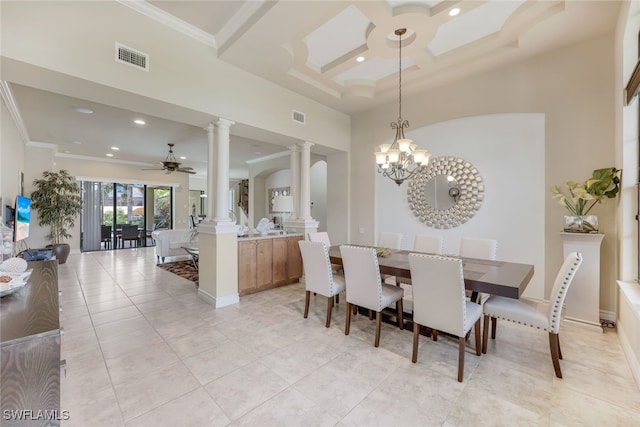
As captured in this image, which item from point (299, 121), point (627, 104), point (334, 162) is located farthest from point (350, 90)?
point (627, 104)

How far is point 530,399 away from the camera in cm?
194

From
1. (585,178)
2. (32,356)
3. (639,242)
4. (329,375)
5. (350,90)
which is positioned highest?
(350,90)

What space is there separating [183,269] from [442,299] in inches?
225

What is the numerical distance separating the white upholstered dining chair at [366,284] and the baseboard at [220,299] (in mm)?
1824

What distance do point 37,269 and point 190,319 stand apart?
5.21 feet

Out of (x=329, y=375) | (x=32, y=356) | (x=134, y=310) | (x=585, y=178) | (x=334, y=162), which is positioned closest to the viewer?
(x=32, y=356)

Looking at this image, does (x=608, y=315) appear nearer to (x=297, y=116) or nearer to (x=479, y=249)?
(x=479, y=249)

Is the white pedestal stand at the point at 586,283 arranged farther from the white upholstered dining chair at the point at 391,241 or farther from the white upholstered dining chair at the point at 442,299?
the white upholstered dining chair at the point at 391,241

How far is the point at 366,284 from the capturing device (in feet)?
9.18

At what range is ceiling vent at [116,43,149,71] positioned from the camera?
284 cm

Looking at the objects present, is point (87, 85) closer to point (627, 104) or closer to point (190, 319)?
point (190, 319)

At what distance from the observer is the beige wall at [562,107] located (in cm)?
322

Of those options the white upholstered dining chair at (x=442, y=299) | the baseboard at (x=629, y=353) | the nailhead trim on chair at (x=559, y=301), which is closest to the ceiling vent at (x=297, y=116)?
the white upholstered dining chair at (x=442, y=299)

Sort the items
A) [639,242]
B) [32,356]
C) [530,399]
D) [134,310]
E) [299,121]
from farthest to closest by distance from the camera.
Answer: [299,121] → [134,310] → [639,242] → [530,399] → [32,356]
